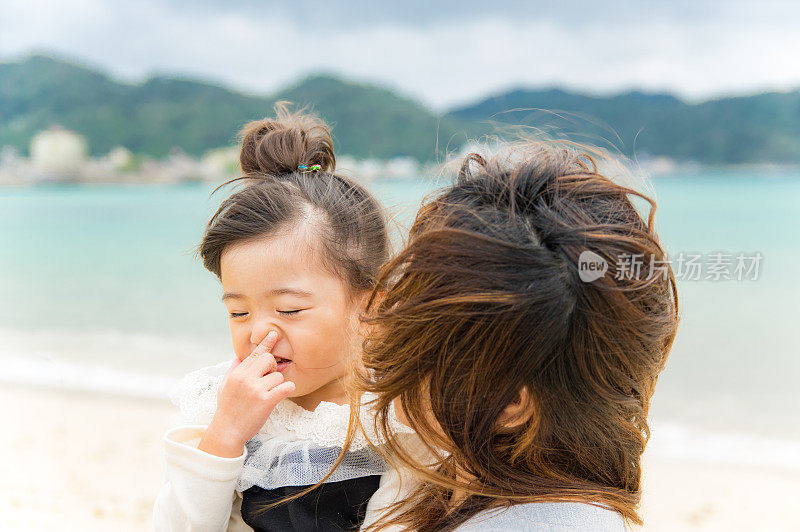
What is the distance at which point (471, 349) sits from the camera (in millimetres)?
986

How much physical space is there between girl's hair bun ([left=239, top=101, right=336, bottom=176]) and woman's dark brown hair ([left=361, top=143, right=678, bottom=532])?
2.44 ft

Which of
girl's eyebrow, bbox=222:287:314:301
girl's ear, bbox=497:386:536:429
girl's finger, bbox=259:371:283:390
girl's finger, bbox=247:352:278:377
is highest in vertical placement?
girl's eyebrow, bbox=222:287:314:301

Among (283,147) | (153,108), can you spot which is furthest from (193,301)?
(153,108)

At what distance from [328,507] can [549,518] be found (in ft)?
1.73

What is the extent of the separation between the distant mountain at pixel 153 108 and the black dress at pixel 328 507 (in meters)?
13.8

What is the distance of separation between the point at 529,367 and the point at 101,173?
2217 cm

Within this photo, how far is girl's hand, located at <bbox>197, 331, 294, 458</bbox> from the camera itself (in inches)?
52.7

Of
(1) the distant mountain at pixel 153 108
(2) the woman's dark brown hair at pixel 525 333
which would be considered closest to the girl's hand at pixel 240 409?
(2) the woman's dark brown hair at pixel 525 333

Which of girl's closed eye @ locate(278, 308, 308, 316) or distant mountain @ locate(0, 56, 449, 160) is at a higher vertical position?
girl's closed eye @ locate(278, 308, 308, 316)

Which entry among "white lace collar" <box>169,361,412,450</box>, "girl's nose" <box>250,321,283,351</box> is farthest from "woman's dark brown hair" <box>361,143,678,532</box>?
"girl's nose" <box>250,321,283,351</box>

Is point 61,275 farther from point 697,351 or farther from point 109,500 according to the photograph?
point 697,351

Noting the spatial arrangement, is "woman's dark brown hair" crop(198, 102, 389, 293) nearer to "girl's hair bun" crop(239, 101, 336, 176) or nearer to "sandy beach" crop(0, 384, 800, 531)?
"girl's hair bun" crop(239, 101, 336, 176)

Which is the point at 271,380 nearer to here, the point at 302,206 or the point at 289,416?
the point at 289,416

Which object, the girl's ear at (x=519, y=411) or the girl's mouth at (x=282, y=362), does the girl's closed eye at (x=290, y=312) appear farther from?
the girl's ear at (x=519, y=411)
